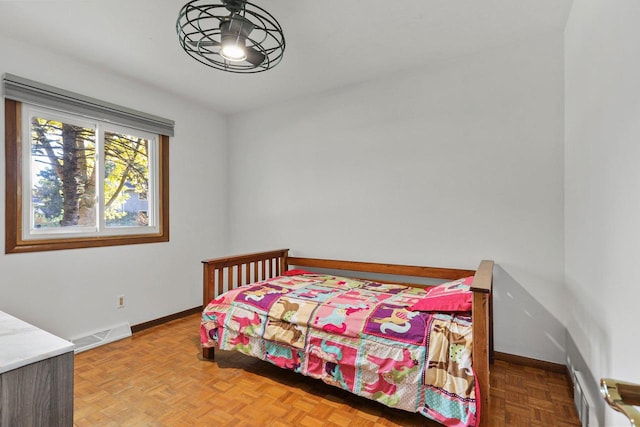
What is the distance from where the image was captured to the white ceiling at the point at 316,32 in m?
1.88

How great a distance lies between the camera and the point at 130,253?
9.52 feet

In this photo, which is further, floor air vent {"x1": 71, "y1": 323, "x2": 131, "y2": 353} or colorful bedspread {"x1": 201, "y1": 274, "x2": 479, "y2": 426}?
floor air vent {"x1": 71, "y1": 323, "x2": 131, "y2": 353}

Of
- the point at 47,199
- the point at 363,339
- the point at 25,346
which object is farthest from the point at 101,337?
the point at 363,339

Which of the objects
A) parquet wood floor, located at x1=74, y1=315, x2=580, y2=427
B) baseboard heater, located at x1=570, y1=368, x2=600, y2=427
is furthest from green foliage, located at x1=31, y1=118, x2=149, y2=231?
baseboard heater, located at x1=570, y1=368, x2=600, y2=427

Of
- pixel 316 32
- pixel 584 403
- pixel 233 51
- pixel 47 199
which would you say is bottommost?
pixel 584 403

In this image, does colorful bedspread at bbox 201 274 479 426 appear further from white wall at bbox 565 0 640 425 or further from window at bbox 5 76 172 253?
window at bbox 5 76 172 253

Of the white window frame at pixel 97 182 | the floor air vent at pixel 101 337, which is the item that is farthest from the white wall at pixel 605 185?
the white window frame at pixel 97 182

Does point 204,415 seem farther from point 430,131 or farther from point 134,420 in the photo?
point 430,131

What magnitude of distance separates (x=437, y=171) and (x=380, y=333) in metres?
1.47

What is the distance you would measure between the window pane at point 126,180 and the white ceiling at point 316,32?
2.08 feet

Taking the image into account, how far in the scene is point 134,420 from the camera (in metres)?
1.65

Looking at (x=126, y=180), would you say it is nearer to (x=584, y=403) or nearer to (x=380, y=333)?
(x=380, y=333)

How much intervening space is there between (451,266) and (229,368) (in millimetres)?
1868

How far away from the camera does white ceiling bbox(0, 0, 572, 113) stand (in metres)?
1.88
